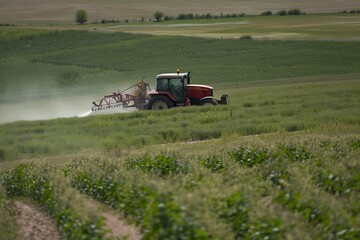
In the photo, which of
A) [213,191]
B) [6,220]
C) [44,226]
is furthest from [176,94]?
[213,191]

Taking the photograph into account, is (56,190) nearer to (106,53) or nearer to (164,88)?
(164,88)

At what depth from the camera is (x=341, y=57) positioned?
5897 centimetres

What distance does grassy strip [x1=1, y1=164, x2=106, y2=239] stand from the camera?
12.7 meters

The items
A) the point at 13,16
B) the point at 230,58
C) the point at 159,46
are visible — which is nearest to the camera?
the point at 230,58

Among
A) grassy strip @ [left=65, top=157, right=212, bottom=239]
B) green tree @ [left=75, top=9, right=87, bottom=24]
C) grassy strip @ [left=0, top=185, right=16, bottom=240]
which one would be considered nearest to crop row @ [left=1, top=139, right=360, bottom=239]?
grassy strip @ [left=65, top=157, right=212, bottom=239]

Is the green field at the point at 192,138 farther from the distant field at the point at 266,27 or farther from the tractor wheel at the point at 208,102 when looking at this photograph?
the tractor wheel at the point at 208,102

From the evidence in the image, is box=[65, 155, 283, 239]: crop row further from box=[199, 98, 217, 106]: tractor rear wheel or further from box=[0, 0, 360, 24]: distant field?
box=[0, 0, 360, 24]: distant field

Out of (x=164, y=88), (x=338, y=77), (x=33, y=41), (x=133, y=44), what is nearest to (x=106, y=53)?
(x=133, y=44)

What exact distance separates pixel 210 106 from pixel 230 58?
29239 mm

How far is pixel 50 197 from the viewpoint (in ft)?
54.5

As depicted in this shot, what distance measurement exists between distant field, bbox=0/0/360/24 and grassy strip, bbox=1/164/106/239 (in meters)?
80.8

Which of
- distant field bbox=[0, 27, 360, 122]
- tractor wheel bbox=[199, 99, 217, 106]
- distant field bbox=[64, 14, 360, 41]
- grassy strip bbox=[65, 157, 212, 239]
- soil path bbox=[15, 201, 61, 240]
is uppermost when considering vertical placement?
grassy strip bbox=[65, 157, 212, 239]

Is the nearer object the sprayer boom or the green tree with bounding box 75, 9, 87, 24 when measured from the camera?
the sprayer boom

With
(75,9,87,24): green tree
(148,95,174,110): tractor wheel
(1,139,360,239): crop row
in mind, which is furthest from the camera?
(75,9,87,24): green tree
